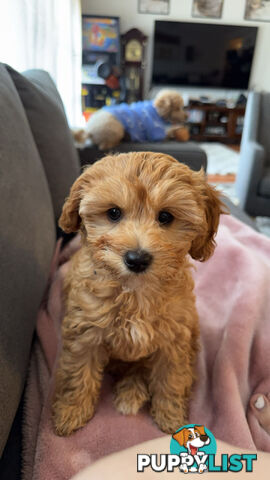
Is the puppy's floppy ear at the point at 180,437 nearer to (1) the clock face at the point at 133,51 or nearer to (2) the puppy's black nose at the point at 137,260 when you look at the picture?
(2) the puppy's black nose at the point at 137,260

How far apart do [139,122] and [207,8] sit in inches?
231

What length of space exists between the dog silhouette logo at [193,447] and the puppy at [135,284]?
1.28ft

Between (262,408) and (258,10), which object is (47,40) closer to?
(262,408)


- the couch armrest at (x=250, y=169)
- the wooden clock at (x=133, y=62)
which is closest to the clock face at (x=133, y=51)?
the wooden clock at (x=133, y=62)

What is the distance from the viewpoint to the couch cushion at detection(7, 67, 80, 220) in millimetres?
1734

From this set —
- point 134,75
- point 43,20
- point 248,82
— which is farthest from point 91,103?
point 43,20

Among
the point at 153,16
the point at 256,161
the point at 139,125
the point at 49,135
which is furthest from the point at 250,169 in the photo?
the point at 153,16

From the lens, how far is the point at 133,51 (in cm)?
750

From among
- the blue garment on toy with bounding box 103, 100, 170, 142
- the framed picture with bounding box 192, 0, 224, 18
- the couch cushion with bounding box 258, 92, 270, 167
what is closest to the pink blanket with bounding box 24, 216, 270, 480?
the blue garment on toy with bounding box 103, 100, 170, 142

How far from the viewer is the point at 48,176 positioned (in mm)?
1787

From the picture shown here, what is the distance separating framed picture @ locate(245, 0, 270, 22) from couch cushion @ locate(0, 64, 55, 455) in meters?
8.22

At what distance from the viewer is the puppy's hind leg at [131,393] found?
119cm

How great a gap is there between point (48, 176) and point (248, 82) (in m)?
7.96

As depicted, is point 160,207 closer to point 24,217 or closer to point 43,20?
point 24,217
